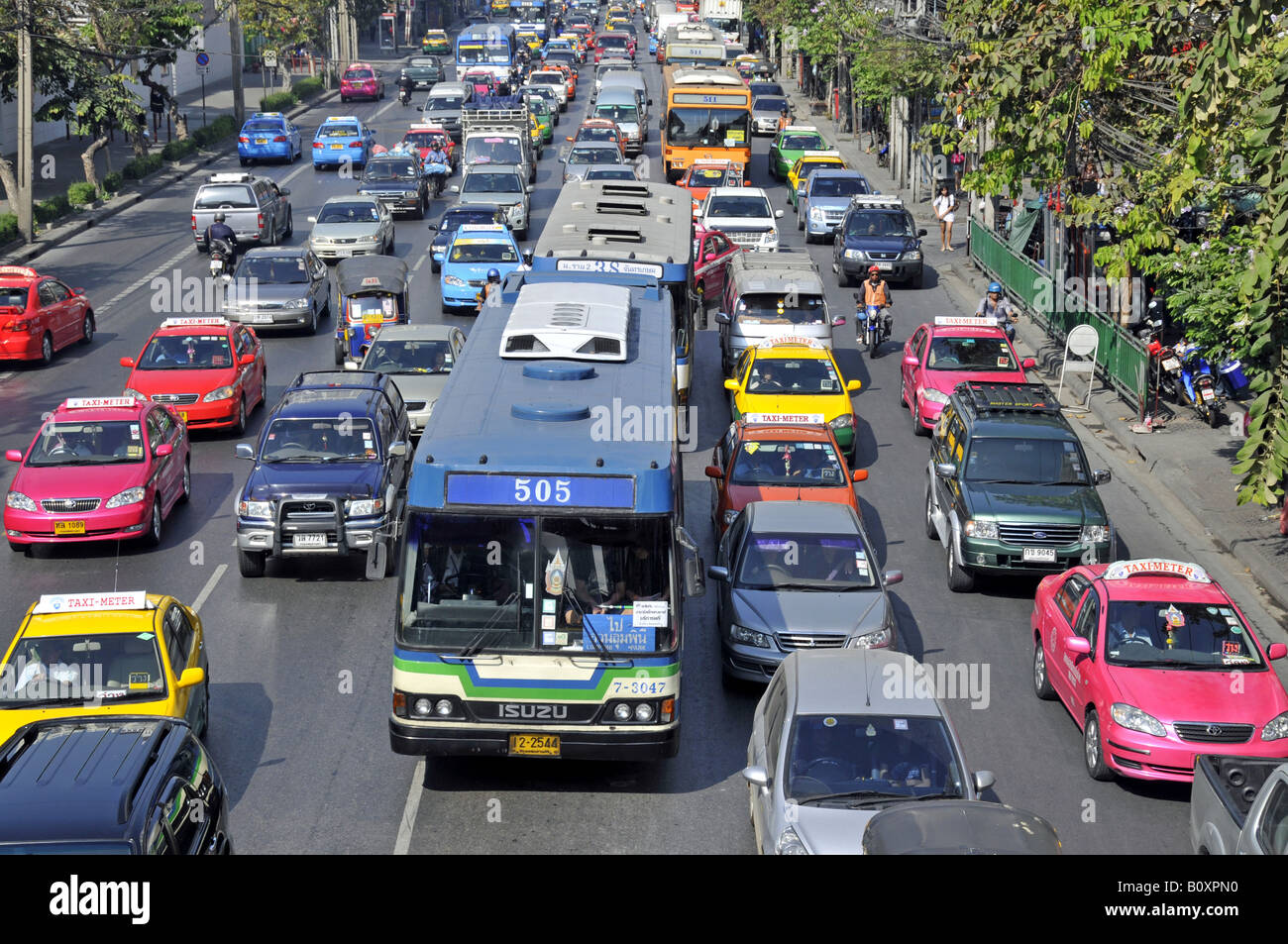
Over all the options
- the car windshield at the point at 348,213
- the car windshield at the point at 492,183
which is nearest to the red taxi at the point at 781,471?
the car windshield at the point at 348,213

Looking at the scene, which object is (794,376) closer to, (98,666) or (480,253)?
(480,253)

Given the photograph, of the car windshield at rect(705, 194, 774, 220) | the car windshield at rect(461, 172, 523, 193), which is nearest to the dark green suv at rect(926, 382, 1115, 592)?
the car windshield at rect(705, 194, 774, 220)

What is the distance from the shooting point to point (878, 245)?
36000 mm

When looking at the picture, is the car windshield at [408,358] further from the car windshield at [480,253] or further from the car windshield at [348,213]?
the car windshield at [348,213]

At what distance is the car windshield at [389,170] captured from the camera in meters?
45.0

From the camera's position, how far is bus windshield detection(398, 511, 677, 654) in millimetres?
12133

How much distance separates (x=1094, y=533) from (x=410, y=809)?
8958 millimetres

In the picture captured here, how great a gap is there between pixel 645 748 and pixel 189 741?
3.50 meters

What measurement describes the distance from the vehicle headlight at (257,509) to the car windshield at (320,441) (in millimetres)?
1002

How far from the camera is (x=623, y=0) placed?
480 feet

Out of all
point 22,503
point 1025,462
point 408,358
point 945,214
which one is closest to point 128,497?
point 22,503

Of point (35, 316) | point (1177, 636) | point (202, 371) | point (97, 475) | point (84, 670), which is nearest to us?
point (84, 670)

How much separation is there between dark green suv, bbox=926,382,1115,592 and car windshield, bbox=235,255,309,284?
15653 mm

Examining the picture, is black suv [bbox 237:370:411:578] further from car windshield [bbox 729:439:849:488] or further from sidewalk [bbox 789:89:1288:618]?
sidewalk [bbox 789:89:1288:618]
